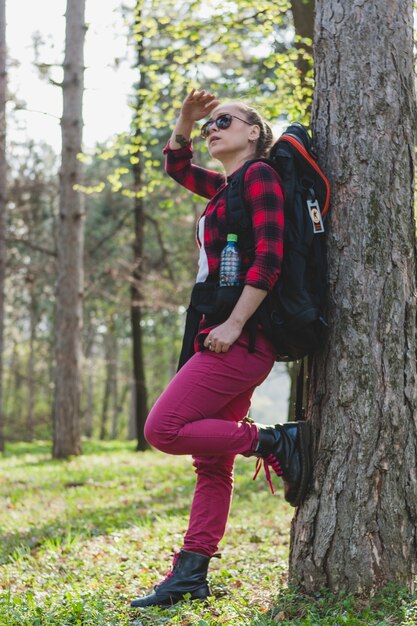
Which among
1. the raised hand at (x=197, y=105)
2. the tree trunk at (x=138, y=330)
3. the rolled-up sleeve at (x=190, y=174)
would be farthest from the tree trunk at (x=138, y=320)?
the raised hand at (x=197, y=105)

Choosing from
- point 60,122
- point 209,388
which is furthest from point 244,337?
point 60,122

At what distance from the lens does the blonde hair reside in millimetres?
4074

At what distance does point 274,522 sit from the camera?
20.4 ft

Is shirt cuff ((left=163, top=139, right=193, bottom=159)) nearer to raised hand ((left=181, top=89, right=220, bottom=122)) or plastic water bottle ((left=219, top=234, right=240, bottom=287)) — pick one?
raised hand ((left=181, top=89, right=220, bottom=122))

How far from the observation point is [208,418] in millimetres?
3682

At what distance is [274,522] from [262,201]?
12.0 feet

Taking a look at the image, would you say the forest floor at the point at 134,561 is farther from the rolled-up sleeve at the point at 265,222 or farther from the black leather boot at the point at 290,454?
the rolled-up sleeve at the point at 265,222

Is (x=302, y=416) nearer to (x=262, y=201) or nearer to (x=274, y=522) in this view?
(x=262, y=201)

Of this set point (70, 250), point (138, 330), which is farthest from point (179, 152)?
point (138, 330)

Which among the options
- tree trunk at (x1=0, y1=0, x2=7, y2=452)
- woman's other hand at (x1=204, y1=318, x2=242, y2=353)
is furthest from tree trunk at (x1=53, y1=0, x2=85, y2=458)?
woman's other hand at (x1=204, y1=318, x2=242, y2=353)

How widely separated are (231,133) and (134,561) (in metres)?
3.06

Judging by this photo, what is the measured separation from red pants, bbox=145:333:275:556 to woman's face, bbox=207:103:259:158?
118cm

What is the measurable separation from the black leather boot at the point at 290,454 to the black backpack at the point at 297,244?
0.43 metres

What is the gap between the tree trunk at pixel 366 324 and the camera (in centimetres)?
351
